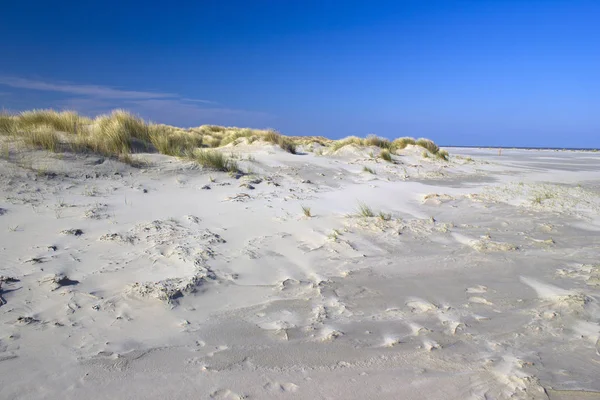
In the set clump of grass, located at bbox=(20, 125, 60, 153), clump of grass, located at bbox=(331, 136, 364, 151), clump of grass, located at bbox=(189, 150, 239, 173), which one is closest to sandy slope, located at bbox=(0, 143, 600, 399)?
clump of grass, located at bbox=(20, 125, 60, 153)

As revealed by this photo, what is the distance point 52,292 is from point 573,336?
2.97 m

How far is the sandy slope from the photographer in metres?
1.58

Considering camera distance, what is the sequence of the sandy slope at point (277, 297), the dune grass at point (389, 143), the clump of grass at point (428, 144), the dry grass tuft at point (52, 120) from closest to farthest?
the sandy slope at point (277, 297)
the dry grass tuft at point (52, 120)
the dune grass at point (389, 143)
the clump of grass at point (428, 144)

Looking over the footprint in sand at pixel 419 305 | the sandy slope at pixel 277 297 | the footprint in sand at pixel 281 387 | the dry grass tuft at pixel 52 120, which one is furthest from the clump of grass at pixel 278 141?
the footprint in sand at pixel 281 387

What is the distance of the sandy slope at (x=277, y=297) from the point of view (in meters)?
1.58

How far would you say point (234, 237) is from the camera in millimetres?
3457

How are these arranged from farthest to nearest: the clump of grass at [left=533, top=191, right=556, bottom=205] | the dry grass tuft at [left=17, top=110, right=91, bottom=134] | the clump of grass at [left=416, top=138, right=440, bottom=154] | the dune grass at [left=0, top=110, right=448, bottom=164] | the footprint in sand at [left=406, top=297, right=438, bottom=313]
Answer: the clump of grass at [left=416, top=138, right=440, bottom=154] < the dry grass tuft at [left=17, top=110, right=91, bottom=134] < the clump of grass at [left=533, top=191, right=556, bottom=205] < the dune grass at [left=0, top=110, right=448, bottom=164] < the footprint in sand at [left=406, top=297, right=438, bottom=313]

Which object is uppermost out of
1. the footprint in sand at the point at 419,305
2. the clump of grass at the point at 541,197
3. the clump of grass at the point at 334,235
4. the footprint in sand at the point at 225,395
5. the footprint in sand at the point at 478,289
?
the clump of grass at the point at 541,197

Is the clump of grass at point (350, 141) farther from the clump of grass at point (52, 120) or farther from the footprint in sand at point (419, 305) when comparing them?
the footprint in sand at point (419, 305)

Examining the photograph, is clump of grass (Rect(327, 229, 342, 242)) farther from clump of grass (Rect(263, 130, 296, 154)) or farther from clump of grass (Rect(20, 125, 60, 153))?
clump of grass (Rect(263, 130, 296, 154))

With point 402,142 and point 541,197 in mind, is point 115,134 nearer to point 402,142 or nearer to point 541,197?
point 541,197

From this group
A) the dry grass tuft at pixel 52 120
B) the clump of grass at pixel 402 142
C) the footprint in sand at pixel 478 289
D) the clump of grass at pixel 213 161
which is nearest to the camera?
the footprint in sand at pixel 478 289

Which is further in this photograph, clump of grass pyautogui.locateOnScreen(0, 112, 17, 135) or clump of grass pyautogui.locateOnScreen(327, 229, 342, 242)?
clump of grass pyautogui.locateOnScreen(0, 112, 17, 135)

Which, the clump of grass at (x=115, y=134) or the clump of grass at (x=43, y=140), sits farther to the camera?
the clump of grass at (x=115, y=134)
